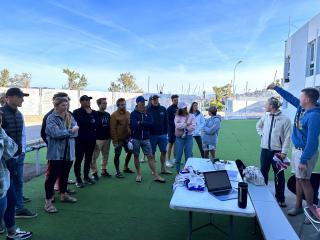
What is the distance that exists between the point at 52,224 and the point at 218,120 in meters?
3.98

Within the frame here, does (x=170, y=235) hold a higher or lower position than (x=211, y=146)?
lower

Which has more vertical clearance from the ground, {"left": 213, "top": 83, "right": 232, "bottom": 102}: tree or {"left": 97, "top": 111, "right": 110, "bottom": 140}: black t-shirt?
{"left": 213, "top": 83, "right": 232, "bottom": 102}: tree

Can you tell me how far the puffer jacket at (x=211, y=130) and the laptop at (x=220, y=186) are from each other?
3123mm

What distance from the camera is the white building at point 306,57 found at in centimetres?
1260

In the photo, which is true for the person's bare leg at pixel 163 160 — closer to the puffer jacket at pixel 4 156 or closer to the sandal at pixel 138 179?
the sandal at pixel 138 179

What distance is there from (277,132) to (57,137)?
3200 millimetres

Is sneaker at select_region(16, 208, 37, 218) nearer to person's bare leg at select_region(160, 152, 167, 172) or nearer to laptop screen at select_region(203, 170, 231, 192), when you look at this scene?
laptop screen at select_region(203, 170, 231, 192)

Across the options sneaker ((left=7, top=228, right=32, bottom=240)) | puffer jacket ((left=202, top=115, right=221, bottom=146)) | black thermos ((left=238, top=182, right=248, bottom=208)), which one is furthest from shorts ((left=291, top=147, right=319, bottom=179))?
sneaker ((left=7, top=228, right=32, bottom=240))

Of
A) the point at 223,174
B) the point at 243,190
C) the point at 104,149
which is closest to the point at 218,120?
the point at 104,149

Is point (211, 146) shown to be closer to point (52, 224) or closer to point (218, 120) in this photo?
point (218, 120)

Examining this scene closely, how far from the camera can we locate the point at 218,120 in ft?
20.5

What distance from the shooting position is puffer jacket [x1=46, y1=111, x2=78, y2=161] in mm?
3871

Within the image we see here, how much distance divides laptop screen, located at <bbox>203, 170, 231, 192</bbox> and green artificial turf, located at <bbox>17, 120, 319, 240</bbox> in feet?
2.50

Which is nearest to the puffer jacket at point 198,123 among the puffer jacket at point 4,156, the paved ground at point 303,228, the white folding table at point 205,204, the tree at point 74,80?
the paved ground at point 303,228
